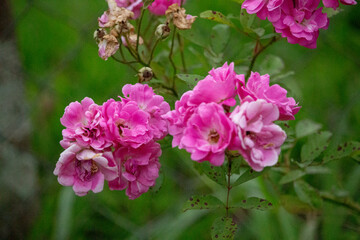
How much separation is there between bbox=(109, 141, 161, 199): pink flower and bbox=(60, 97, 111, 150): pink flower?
3 centimetres

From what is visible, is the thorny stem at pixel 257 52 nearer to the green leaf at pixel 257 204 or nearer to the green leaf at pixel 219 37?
the green leaf at pixel 219 37

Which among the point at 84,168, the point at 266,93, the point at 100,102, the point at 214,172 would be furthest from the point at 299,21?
the point at 100,102

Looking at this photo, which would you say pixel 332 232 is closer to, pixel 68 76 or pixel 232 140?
pixel 232 140

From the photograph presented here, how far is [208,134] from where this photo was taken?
522 mm

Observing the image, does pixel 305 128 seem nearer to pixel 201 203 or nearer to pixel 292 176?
pixel 292 176

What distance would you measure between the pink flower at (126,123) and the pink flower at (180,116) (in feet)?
0.18

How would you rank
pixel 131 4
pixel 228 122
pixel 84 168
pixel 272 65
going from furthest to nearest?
pixel 272 65 → pixel 131 4 → pixel 84 168 → pixel 228 122

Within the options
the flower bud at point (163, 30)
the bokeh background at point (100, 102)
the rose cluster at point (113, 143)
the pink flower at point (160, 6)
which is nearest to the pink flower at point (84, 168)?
the rose cluster at point (113, 143)

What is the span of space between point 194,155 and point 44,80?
144 centimetres

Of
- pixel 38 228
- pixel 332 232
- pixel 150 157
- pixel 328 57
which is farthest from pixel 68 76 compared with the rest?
pixel 150 157

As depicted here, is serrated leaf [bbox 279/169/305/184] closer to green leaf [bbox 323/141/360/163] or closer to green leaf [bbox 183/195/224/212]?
green leaf [bbox 323/141/360/163]

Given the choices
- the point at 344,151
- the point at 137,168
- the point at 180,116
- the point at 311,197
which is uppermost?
the point at 180,116

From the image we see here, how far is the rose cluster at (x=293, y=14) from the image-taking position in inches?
24.5

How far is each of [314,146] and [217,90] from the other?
377 millimetres
